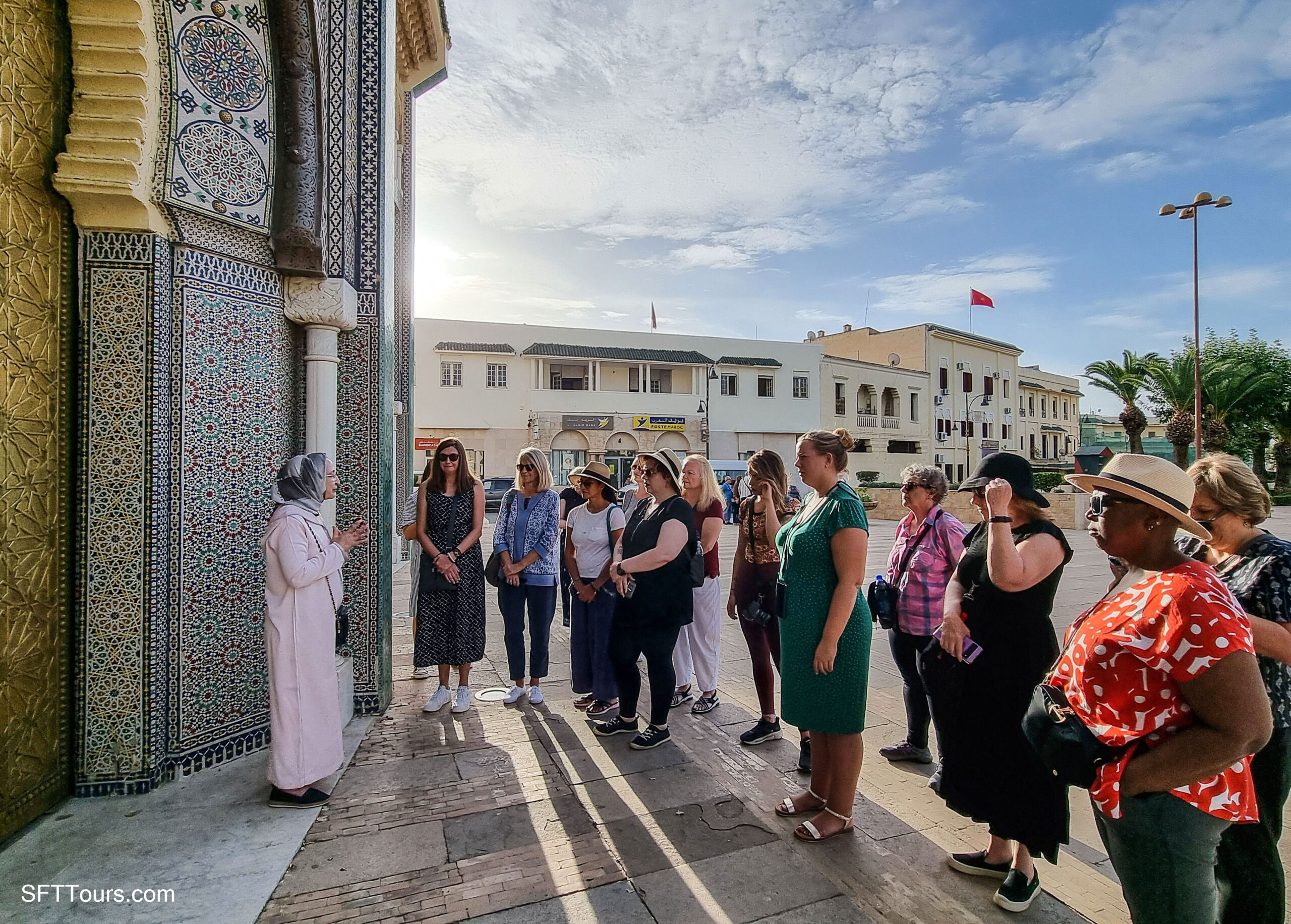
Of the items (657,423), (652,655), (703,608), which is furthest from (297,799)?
(657,423)

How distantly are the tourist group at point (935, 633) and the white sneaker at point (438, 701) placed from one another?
0.01 m

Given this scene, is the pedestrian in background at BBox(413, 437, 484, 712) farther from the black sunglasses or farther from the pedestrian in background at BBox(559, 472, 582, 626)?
the black sunglasses

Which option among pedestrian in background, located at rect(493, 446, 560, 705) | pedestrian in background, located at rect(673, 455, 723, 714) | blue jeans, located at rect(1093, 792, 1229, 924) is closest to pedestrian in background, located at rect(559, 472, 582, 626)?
pedestrian in background, located at rect(493, 446, 560, 705)

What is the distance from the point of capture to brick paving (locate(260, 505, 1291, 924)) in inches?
96.3

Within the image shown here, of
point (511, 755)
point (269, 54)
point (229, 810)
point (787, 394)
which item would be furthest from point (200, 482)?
point (787, 394)

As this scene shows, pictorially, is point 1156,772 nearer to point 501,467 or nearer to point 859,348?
point 501,467

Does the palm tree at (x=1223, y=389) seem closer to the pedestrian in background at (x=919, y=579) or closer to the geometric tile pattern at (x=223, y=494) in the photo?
the pedestrian in background at (x=919, y=579)

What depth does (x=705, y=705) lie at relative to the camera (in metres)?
4.48

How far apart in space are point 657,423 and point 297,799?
3048 cm

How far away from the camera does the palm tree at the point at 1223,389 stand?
83.1ft

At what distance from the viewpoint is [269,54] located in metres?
3.83

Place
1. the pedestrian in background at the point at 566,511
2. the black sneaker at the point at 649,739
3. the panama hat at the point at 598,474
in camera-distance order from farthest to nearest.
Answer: the pedestrian in background at the point at 566,511 → the panama hat at the point at 598,474 → the black sneaker at the point at 649,739

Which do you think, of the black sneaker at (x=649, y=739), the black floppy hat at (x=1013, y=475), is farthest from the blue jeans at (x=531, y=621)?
the black floppy hat at (x=1013, y=475)

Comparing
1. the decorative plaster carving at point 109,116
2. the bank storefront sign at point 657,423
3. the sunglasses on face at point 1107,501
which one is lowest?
the sunglasses on face at point 1107,501
